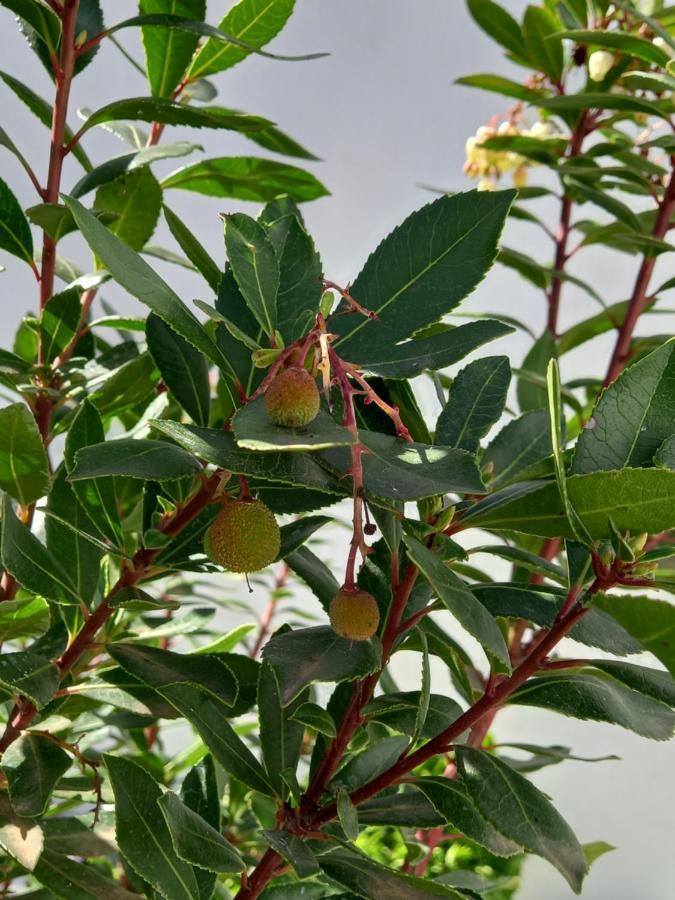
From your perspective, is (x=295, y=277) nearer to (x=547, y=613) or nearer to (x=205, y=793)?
(x=547, y=613)

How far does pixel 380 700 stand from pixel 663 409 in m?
0.22

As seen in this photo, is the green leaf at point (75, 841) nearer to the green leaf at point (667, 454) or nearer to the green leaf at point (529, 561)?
the green leaf at point (529, 561)

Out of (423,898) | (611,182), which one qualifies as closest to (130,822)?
(423,898)

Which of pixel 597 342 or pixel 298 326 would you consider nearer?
pixel 298 326

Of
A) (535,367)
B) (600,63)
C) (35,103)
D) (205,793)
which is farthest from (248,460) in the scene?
(600,63)

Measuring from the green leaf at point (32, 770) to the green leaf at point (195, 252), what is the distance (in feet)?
1.04

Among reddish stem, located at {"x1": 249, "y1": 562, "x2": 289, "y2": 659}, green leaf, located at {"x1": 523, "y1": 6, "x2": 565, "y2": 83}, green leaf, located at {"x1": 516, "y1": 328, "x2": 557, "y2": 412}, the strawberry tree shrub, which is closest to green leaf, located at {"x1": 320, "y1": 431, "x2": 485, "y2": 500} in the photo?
the strawberry tree shrub

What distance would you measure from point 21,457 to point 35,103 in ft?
1.03

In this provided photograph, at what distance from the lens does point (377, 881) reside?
537mm

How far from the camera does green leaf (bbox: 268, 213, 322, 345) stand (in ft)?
1.57

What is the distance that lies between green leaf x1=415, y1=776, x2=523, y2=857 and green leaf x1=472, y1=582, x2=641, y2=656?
0.33 feet

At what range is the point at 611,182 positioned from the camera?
115 centimetres

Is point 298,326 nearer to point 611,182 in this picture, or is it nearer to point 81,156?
point 81,156

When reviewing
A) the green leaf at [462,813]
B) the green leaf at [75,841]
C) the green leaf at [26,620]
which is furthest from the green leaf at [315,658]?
the green leaf at [75,841]
